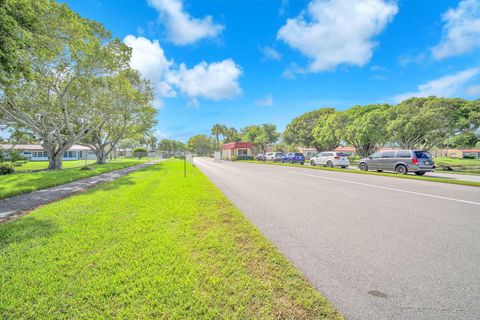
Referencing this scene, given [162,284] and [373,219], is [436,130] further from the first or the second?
[162,284]

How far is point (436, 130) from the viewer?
31828mm

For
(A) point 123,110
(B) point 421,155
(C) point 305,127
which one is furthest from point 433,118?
(A) point 123,110

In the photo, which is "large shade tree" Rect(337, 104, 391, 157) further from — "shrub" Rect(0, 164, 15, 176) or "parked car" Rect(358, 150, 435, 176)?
"shrub" Rect(0, 164, 15, 176)

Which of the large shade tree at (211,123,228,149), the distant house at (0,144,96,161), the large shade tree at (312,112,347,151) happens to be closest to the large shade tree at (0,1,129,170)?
the large shade tree at (312,112,347,151)

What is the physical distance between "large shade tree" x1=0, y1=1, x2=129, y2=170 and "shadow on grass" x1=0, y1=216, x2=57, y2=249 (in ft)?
35.1

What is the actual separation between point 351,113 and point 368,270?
45966mm

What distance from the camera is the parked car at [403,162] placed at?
1455 cm

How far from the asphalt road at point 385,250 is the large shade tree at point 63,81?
14804mm

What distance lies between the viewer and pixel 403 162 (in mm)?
15211

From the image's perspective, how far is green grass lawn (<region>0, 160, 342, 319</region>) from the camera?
2.12 metres

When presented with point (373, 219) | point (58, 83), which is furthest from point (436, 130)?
point (58, 83)

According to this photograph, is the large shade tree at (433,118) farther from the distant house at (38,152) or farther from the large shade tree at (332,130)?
the distant house at (38,152)

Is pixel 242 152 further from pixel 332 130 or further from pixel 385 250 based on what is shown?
pixel 385 250

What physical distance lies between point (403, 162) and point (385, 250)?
15101mm
